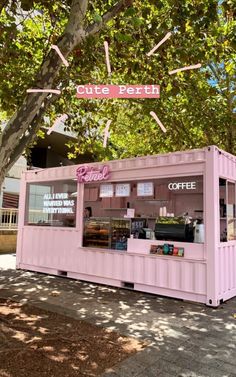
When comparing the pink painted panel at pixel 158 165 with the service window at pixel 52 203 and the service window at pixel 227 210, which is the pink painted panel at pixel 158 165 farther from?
the service window at pixel 227 210

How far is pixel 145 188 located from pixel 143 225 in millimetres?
919

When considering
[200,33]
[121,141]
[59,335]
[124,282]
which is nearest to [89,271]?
[124,282]

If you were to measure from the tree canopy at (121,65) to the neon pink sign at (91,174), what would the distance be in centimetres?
79

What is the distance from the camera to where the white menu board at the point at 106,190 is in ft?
28.2

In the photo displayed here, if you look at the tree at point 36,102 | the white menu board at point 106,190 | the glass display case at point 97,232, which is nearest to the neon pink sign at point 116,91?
the tree at point 36,102

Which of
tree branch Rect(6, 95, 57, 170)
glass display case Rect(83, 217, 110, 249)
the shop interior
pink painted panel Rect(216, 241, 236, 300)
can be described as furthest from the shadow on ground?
tree branch Rect(6, 95, 57, 170)

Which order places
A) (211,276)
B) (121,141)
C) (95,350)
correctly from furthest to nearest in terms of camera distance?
(121,141) → (211,276) → (95,350)

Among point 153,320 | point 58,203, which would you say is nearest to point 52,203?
point 58,203

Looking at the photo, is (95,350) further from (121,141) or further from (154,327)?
(121,141)

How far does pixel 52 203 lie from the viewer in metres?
9.71

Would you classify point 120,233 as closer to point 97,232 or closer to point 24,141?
point 97,232

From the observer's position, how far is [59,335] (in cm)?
463

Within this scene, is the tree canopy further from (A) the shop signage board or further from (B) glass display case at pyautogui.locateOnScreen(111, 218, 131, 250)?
(B) glass display case at pyautogui.locateOnScreen(111, 218, 131, 250)

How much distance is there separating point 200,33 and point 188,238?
398 centimetres
